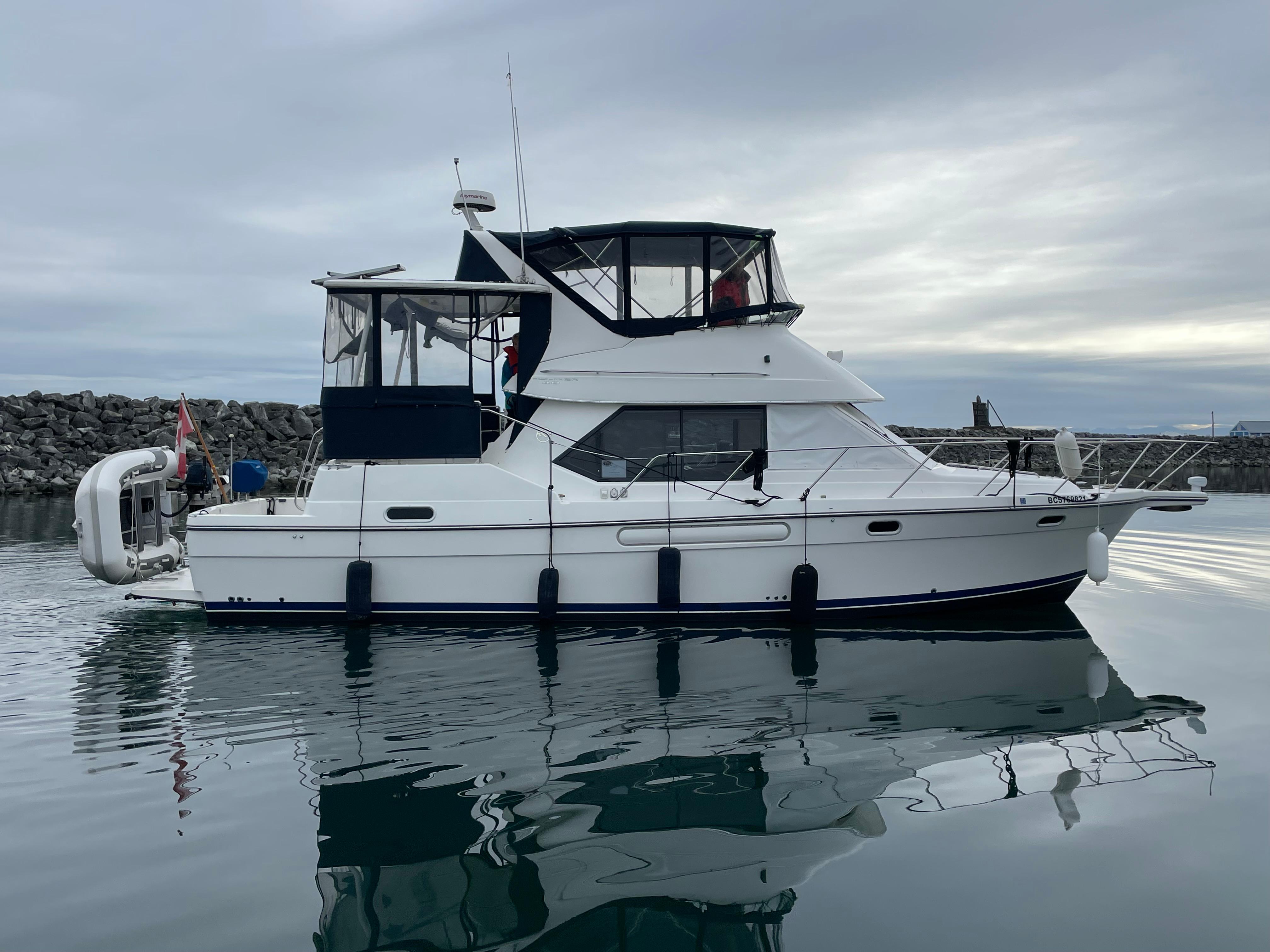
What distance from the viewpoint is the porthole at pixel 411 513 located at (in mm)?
8320

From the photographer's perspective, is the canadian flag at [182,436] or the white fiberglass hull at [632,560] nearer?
the white fiberglass hull at [632,560]

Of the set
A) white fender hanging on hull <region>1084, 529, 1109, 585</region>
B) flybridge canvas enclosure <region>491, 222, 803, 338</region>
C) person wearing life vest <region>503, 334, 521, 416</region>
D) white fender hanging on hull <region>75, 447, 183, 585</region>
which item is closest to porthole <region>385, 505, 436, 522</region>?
person wearing life vest <region>503, 334, 521, 416</region>

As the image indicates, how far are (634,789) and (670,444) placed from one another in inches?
178

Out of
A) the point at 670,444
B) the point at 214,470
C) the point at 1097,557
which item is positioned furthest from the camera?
the point at 214,470

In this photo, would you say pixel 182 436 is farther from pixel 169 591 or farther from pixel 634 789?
pixel 634 789

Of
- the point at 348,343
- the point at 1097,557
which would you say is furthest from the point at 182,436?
the point at 1097,557

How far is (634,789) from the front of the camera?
4.84 m

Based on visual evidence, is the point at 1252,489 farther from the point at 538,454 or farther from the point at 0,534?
the point at 0,534

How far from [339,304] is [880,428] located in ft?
19.4

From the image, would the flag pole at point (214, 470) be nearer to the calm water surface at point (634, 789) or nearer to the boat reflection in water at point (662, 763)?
the calm water surface at point (634, 789)

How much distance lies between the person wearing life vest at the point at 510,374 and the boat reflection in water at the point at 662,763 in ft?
8.69

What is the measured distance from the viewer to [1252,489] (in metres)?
26.9

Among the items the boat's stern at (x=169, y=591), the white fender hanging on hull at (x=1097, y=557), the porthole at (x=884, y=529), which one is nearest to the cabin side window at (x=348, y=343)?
the boat's stern at (x=169, y=591)

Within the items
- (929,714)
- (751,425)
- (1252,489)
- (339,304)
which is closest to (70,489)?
(339,304)
